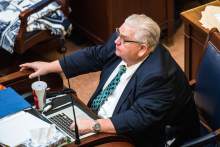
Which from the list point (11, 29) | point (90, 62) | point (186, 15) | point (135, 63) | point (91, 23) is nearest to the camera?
point (135, 63)

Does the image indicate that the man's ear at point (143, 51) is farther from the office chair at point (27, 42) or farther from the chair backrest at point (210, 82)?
the office chair at point (27, 42)

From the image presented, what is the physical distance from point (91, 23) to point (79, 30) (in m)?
0.21

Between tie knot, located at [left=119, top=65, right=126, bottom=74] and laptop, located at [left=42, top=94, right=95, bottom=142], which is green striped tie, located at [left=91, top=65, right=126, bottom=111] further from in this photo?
laptop, located at [left=42, top=94, right=95, bottom=142]

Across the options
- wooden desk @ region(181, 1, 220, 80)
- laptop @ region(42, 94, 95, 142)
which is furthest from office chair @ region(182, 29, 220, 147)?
laptop @ region(42, 94, 95, 142)

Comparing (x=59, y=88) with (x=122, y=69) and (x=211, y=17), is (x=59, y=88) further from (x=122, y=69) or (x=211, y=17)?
(x=211, y=17)

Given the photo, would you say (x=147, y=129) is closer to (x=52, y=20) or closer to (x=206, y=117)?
(x=206, y=117)

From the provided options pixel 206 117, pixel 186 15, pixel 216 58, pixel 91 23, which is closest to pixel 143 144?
pixel 206 117

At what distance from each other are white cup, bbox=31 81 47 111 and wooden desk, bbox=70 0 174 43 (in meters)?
1.50

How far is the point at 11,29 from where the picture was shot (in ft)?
11.8

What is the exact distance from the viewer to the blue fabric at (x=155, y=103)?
7.91 feet

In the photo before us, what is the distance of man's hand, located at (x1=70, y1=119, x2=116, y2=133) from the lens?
232cm

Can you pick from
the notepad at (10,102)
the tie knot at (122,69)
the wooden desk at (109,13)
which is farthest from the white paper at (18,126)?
the wooden desk at (109,13)

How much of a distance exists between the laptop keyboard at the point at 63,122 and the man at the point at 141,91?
7cm

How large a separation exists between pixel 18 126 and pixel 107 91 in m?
0.51
